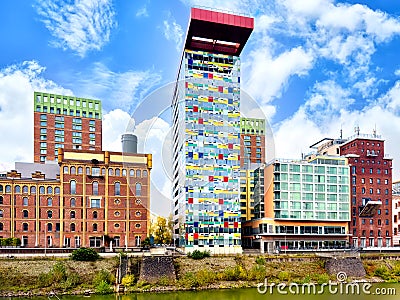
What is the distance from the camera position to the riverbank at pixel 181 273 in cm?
4728

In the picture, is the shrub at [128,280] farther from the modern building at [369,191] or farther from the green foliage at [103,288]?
the modern building at [369,191]

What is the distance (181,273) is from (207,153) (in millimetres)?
20875

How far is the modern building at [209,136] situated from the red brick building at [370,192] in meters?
26.4

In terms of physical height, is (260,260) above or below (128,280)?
above

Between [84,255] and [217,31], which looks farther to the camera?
[217,31]

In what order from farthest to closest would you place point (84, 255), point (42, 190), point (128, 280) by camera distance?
point (42, 190)
point (84, 255)
point (128, 280)

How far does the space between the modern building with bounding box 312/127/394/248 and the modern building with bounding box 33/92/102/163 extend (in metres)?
64.3

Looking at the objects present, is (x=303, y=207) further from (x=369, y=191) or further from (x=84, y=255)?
(x=84, y=255)

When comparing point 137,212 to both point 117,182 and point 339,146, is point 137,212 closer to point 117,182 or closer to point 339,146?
point 117,182

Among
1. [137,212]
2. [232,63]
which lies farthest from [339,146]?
[137,212]

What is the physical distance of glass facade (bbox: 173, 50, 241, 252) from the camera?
6512 centimetres

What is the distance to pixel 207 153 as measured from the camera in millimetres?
66750

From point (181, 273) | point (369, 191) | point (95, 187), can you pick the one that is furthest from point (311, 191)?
point (95, 187)

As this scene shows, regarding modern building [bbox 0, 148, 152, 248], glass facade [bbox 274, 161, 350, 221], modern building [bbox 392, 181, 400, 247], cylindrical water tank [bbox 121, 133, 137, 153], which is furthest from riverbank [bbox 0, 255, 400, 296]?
cylindrical water tank [bbox 121, 133, 137, 153]
